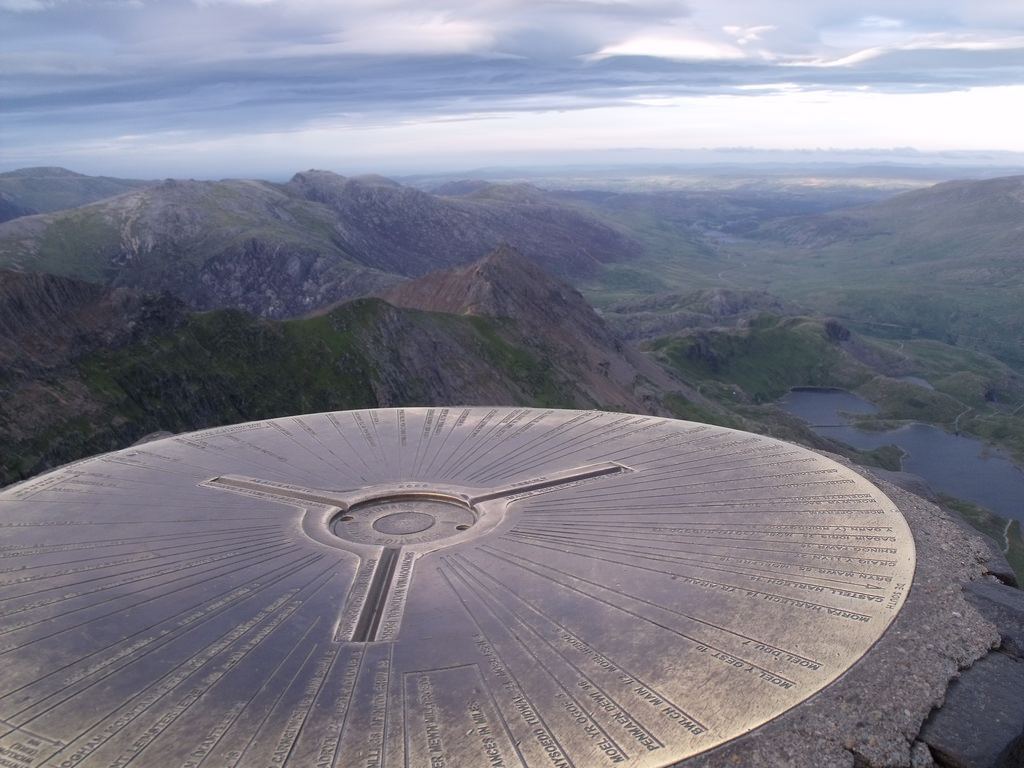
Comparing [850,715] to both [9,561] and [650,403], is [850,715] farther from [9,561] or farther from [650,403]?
[650,403]

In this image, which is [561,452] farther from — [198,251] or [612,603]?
[198,251]

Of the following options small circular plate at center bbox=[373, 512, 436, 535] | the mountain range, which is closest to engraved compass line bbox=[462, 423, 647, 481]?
small circular plate at center bbox=[373, 512, 436, 535]

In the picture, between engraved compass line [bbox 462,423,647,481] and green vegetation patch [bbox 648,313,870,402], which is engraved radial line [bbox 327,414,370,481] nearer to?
engraved compass line [bbox 462,423,647,481]

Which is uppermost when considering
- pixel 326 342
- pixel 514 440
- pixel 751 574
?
pixel 514 440

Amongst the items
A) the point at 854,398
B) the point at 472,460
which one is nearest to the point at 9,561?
the point at 472,460

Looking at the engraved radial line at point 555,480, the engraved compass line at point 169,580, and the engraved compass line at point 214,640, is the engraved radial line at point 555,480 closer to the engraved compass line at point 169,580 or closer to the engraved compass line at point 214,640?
the engraved compass line at point 169,580

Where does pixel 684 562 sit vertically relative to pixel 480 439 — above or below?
below

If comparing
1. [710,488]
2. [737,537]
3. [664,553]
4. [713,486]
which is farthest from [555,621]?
[713,486]
